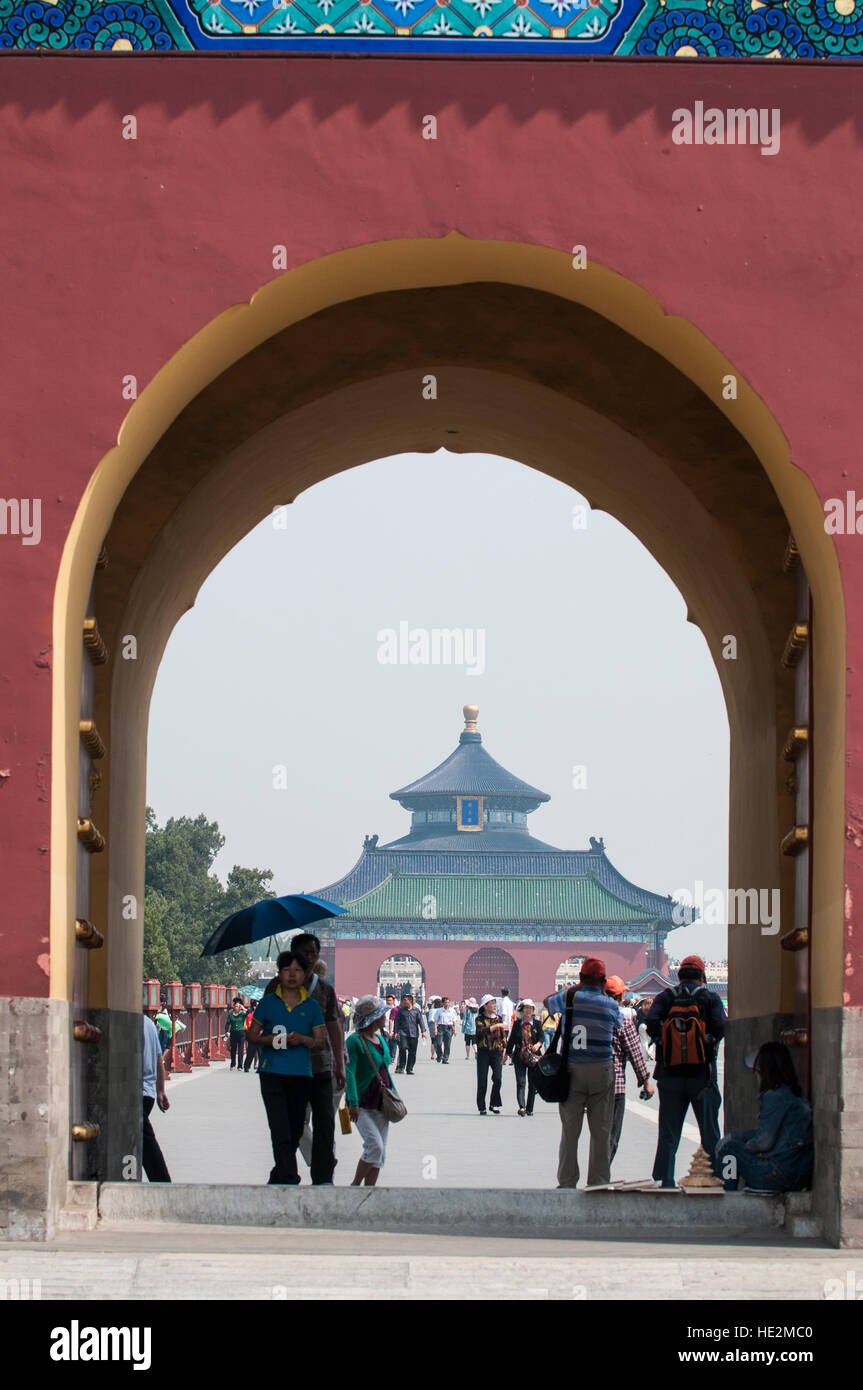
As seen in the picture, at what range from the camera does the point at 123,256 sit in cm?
789

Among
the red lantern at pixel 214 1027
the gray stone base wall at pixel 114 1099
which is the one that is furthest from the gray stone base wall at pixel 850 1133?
the red lantern at pixel 214 1027

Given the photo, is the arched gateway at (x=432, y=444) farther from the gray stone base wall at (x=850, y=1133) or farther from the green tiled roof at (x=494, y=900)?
the green tiled roof at (x=494, y=900)

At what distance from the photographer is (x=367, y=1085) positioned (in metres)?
10.8

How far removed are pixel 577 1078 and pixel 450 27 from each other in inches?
202

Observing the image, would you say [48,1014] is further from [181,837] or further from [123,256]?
[181,837]

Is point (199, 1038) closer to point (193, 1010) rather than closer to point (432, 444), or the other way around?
point (193, 1010)

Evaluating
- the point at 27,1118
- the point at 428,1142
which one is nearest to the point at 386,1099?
the point at 27,1118

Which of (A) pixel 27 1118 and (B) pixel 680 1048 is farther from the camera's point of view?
(B) pixel 680 1048

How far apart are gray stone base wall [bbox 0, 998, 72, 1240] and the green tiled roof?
203ft

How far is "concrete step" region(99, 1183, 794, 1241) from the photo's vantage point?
8.04 meters

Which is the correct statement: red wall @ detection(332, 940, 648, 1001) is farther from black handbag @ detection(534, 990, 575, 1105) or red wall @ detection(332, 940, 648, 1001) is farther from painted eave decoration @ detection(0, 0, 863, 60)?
painted eave decoration @ detection(0, 0, 863, 60)

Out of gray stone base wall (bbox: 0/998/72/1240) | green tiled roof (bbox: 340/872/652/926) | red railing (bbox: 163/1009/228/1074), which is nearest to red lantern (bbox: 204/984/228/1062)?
red railing (bbox: 163/1009/228/1074)

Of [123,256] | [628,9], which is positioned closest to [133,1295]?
[123,256]

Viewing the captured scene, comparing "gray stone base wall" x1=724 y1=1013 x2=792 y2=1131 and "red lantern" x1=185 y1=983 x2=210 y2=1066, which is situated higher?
"gray stone base wall" x1=724 y1=1013 x2=792 y2=1131
